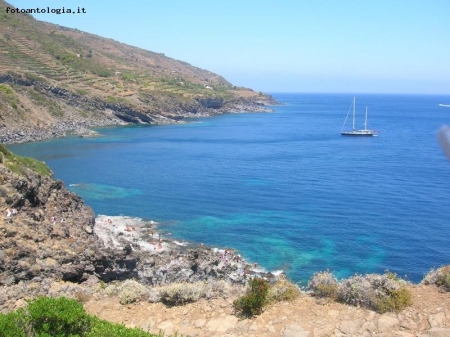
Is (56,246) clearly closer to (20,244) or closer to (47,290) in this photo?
(20,244)

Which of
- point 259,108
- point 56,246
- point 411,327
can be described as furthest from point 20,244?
point 259,108

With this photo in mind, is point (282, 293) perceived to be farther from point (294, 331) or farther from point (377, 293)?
point (377, 293)

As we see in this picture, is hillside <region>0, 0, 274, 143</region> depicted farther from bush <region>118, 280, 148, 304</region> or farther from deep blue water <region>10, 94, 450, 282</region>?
bush <region>118, 280, 148, 304</region>

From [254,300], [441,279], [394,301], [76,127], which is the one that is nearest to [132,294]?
[254,300]

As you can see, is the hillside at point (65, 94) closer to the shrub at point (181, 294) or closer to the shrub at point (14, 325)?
the shrub at point (181, 294)

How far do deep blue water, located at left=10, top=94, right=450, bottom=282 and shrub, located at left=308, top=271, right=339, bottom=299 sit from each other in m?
18.3

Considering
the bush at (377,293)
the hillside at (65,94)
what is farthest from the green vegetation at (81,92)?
the bush at (377,293)

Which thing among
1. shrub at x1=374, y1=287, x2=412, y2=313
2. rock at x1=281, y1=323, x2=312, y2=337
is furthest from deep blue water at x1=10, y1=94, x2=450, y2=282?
rock at x1=281, y1=323, x2=312, y2=337

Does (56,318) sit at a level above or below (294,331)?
above

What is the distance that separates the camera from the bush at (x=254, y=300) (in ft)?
40.3

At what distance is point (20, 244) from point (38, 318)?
46.4ft

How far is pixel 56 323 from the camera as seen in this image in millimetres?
9922

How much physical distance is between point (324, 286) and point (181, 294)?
449 centimetres

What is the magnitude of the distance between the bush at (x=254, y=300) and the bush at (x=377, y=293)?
230 cm
